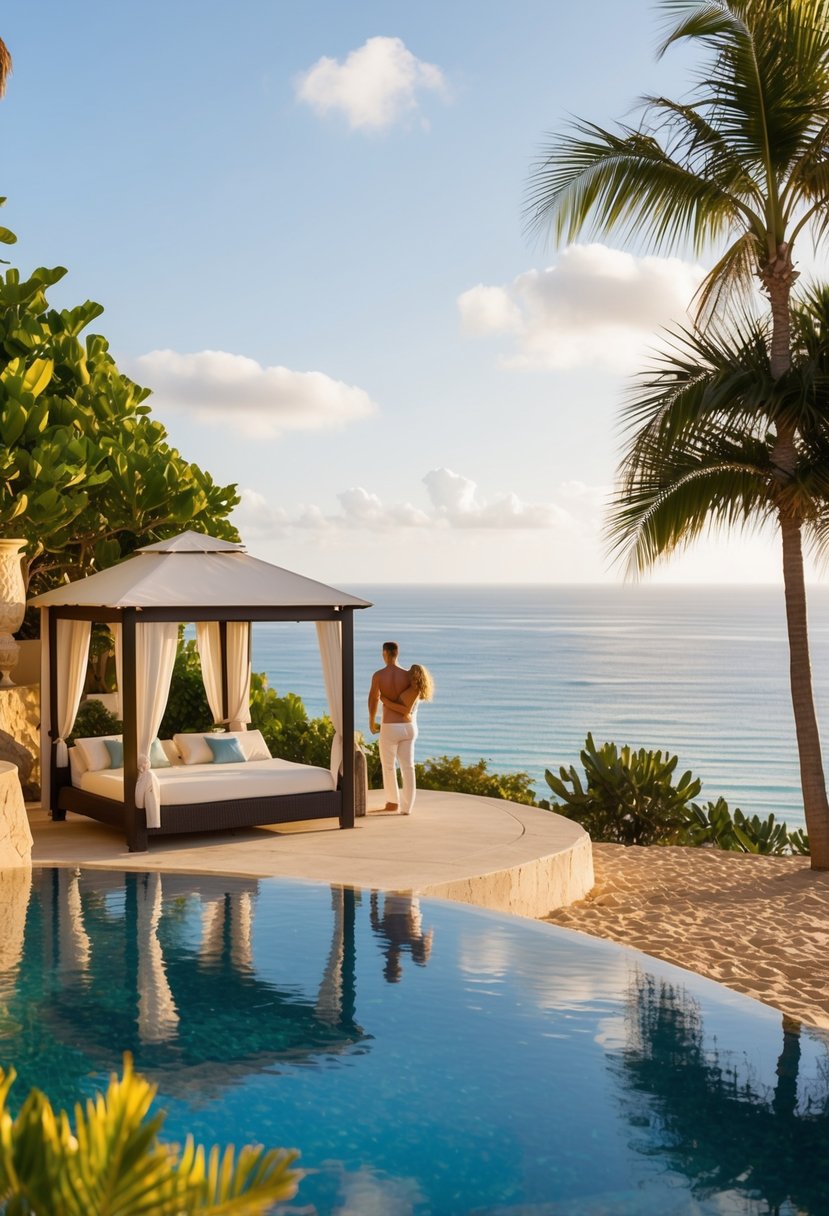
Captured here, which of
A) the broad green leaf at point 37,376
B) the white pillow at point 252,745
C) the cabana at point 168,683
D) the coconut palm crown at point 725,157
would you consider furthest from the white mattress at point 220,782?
the coconut palm crown at point 725,157

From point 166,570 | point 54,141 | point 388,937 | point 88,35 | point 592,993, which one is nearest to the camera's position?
point 592,993

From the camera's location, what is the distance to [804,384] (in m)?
11.6

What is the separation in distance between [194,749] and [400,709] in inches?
88.4

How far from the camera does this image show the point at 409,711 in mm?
12133

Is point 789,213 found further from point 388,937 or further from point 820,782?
point 388,937

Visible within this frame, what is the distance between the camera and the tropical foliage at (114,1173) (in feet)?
7.30

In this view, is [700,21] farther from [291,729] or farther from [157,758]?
[291,729]

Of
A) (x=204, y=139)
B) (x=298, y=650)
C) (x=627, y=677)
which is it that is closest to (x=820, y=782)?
(x=204, y=139)

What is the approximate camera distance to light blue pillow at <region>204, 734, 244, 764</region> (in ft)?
41.0

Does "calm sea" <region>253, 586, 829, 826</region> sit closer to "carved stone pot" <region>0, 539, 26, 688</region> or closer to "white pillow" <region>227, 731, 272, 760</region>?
"white pillow" <region>227, 731, 272, 760</region>

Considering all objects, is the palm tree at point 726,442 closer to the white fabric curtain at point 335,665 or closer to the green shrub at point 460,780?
the white fabric curtain at point 335,665

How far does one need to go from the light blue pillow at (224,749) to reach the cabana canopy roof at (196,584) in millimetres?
1911

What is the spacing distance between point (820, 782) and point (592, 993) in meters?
6.57

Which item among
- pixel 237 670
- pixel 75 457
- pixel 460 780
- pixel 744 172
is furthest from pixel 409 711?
pixel 744 172
